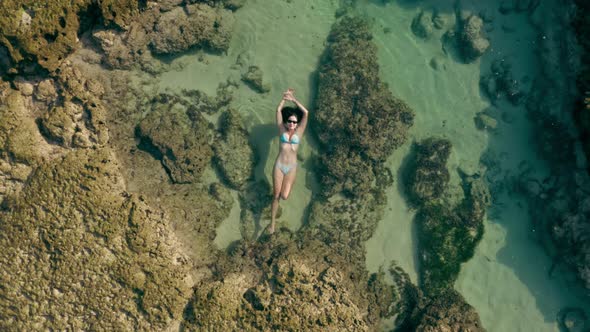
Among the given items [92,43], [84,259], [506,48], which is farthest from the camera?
[506,48]

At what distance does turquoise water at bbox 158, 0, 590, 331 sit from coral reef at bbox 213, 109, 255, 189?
12.3 inches

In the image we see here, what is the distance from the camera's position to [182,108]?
9305mm

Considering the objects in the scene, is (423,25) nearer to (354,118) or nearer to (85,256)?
(354,118)

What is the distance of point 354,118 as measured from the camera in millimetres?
9078

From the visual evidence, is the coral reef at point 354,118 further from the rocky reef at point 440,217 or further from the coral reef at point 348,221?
the rocky reef at point 440,217

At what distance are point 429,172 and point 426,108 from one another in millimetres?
1650

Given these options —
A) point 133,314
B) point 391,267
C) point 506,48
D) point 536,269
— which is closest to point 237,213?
point 133,314

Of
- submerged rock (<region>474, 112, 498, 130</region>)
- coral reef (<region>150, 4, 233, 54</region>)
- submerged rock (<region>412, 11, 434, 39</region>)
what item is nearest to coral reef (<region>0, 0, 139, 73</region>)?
coral reef (<region>150, 4, 233, 54</region>)

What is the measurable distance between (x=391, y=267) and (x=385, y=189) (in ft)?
5.94

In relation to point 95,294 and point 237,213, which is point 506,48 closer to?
point 237,213

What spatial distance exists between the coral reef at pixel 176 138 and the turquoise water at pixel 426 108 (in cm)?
64

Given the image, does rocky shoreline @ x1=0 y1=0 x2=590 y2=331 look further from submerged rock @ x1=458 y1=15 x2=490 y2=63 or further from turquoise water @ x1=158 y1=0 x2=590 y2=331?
turquoise water @ x1=158 y1=0 x2=590 y2=331

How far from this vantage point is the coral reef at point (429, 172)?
9.23m

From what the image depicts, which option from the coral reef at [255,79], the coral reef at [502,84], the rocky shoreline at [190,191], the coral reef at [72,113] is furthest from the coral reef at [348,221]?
the coral reef at [72,113]
